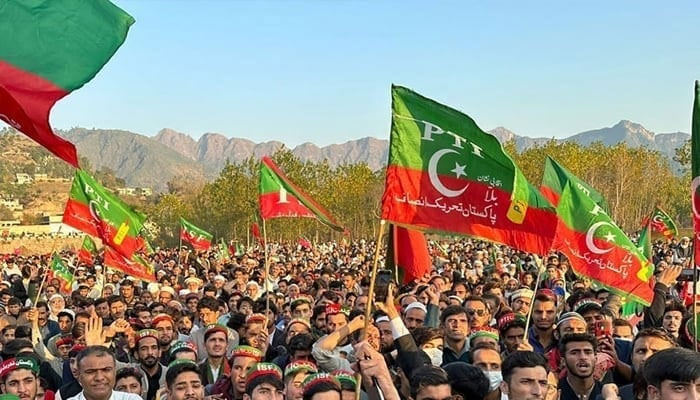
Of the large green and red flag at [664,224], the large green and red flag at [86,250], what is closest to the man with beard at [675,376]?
the large green and red flag at [664,224]

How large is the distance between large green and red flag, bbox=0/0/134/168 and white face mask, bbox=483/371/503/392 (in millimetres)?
3150

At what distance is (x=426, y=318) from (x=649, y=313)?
235 cm

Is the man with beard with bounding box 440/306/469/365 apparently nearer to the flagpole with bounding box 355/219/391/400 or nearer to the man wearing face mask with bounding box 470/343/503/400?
the man wearing face mask with bounding box 470/343/503/400

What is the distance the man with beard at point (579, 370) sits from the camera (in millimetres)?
6113

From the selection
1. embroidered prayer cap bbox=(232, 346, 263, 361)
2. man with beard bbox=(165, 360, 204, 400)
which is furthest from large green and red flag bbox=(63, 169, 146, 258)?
man with beard bbox=(165, 360, 204, 400)

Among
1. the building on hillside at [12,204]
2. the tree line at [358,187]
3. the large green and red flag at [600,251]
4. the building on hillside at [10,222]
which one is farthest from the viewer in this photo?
the building on hillside at [12,204]

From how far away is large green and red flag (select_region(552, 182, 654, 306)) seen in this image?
8.06 m

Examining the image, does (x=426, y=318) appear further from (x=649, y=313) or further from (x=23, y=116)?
(x=23, y=116)

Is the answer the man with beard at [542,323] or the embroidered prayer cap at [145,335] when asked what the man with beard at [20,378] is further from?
the man with beard at [542,323]

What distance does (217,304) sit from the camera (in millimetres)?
10711

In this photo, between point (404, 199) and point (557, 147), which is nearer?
point (404, 199)

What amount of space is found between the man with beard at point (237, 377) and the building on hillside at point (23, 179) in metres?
138

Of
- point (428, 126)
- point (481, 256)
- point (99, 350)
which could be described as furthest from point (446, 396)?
point (481, 256)

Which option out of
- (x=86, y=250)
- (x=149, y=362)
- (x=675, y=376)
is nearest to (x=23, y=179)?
(x=86, y=250)
